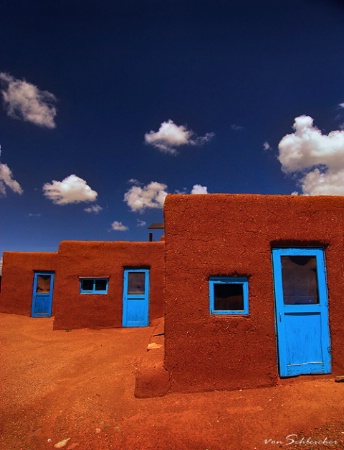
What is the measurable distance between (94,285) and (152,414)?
6.77 meters

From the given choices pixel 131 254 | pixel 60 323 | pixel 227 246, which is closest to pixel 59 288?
pixel 60 323

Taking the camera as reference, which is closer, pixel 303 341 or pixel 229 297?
pixel 303 341

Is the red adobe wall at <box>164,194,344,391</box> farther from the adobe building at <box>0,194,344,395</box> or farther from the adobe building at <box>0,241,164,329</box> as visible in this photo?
the adobe building at <box>0,241,164,329</box>

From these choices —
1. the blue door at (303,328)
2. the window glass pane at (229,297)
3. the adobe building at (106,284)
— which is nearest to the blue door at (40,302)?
Result: the adobe building at (106,284)

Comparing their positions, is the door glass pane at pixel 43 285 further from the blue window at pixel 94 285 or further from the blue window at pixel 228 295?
the blue window at pixel 228 295

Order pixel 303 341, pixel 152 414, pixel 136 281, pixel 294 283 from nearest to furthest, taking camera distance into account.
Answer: pixel 152 414 → pixel 303 341 → pixel 294 283 → pixel 136 281

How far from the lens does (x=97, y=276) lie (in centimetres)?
1016

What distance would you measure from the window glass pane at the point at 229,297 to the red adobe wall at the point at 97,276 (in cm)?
573

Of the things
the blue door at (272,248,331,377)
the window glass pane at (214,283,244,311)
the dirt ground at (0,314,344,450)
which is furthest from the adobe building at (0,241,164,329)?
the blue door at (272,248,331,377)

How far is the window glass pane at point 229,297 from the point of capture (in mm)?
4891

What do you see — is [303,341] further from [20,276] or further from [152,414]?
[20,276]

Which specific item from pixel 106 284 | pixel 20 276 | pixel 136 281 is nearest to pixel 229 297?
pixel 106 284

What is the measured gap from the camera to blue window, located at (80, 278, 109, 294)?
33.4 feet

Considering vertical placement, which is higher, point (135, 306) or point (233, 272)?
point (233, 272)
